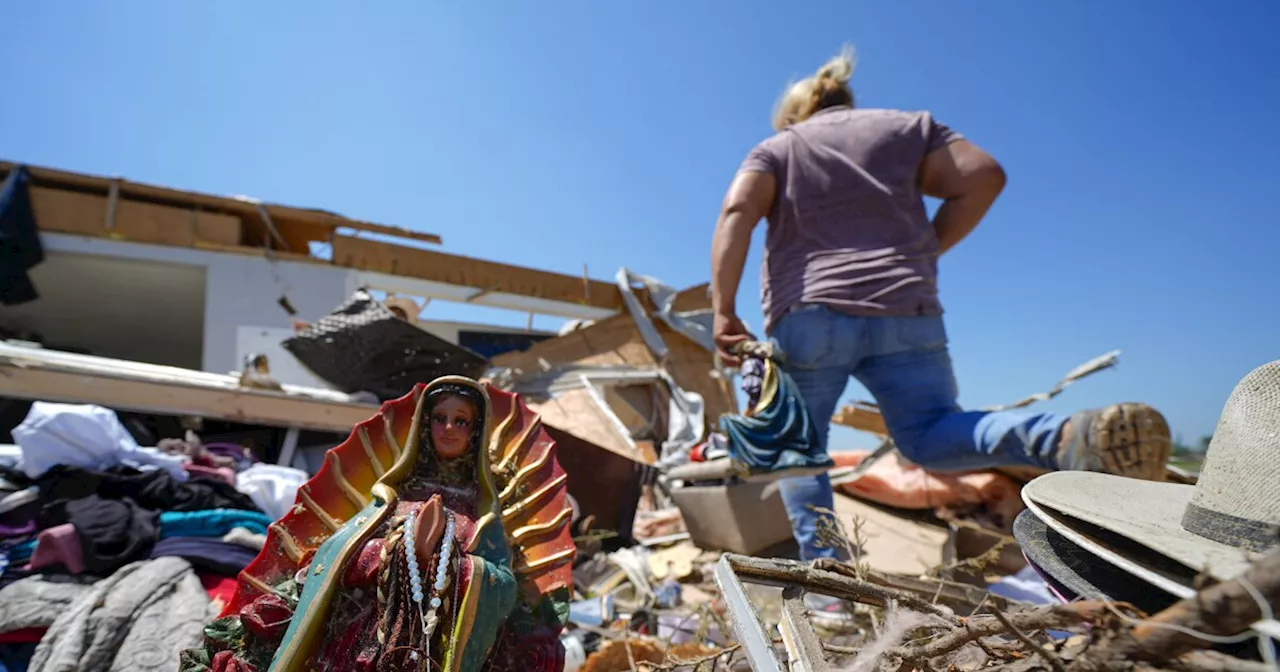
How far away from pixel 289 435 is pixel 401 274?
4978mm

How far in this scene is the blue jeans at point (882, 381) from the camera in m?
2.16

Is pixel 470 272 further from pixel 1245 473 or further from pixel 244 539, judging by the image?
pixel 1245 473

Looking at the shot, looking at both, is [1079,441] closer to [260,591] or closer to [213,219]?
[260,591]

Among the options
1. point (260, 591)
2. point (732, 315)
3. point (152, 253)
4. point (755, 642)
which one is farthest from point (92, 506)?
point (152, 253)

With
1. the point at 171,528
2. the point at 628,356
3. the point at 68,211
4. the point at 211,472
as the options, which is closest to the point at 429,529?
the point at 171,528

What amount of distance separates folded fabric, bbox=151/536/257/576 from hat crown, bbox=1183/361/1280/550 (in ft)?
9.64

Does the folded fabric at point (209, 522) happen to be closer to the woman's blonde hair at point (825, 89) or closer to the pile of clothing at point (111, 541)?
the pile of clothing at point (111, 541)

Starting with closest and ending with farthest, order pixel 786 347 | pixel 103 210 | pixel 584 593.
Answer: pixel 786 347 → pixel 584 593 → pixel 103 210

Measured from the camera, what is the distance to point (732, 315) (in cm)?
255

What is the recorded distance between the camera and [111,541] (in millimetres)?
2441

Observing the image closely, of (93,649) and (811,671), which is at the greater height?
(811,671)

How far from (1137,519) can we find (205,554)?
3005mm

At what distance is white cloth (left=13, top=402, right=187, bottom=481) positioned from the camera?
2701 mm

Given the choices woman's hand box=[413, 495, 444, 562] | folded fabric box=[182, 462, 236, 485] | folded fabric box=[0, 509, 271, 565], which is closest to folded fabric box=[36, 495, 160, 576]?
folded fabric box=[0, 509, 271, 565]
